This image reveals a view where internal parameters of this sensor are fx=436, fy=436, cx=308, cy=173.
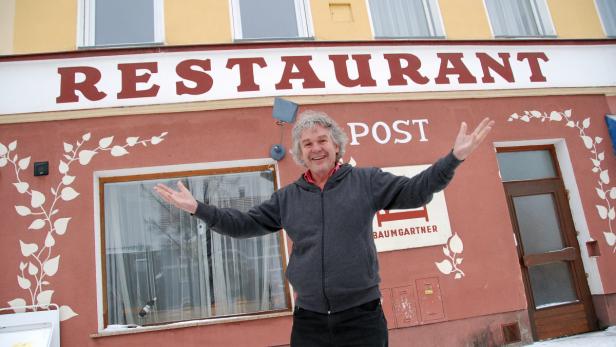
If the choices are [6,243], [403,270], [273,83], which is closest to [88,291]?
[6,243]

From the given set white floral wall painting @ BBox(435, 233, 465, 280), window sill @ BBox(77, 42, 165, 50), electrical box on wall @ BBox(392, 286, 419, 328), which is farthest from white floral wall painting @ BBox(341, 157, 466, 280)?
window sill @ BBox(77, 42, 165, 50)

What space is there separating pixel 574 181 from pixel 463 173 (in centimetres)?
145

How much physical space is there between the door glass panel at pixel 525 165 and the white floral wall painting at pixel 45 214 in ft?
13.2

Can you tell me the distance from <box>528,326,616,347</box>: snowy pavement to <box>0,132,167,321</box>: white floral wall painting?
15.5 feet

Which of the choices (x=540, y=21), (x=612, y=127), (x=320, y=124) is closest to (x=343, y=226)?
(x=320, y=124)

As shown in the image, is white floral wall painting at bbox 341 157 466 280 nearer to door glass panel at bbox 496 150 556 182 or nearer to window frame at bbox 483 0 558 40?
door glass panel at bbox 496 150 556 182

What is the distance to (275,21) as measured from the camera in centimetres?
542

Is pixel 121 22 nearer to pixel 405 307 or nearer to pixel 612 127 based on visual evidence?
pixel 405 307

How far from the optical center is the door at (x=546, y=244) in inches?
197

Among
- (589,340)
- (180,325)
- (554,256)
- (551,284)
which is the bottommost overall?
(589,340)

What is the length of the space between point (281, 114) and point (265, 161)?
1.77 feet

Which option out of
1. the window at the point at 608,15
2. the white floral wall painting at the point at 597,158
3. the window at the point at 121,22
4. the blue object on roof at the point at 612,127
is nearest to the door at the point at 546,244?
the white floral wall painting at the point at 597,158

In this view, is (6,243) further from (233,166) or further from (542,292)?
(542,292)

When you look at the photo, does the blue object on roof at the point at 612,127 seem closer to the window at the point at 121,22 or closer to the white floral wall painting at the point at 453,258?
the white floral wall painting at the point at 453,258
